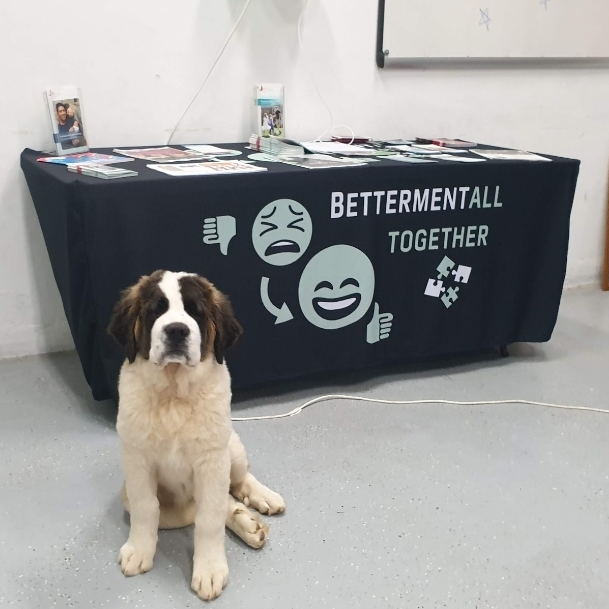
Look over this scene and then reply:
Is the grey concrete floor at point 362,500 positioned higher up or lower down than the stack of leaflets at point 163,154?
lower down

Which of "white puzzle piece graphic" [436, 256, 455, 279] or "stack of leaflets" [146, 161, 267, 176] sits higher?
"stack of leaflets" [146, 161, 267, 176]

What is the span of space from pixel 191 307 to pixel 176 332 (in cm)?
7

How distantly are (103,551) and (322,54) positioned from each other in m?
2.08

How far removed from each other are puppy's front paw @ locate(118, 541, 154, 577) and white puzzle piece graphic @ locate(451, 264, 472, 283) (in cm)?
145

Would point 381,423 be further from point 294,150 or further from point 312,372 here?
point 294,150

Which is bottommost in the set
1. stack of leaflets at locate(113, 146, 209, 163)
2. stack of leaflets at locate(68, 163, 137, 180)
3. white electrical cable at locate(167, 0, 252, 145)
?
stack of leaflets at locate(113, 146, 209, 163)

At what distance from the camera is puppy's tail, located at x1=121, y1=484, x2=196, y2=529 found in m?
1.48

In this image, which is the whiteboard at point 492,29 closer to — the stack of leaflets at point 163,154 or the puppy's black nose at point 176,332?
the stack of leaflets at point 163,154

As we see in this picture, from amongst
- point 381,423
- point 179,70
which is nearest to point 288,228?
point 381,423

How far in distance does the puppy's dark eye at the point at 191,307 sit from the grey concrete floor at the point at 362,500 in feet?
1.92

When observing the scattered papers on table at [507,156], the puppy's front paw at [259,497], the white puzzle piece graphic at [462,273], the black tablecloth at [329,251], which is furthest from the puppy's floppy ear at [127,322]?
the scattered papers on table at [507,156]

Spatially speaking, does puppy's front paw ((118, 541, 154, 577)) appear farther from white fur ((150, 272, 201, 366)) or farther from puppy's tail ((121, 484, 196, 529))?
white fur ((150, 272, 201, 366))

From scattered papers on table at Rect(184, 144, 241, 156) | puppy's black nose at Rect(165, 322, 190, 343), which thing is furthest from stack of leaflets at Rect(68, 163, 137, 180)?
puppy's black nose at Rect(165, 322, 190, 343)

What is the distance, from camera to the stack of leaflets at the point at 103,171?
177 centimetres
